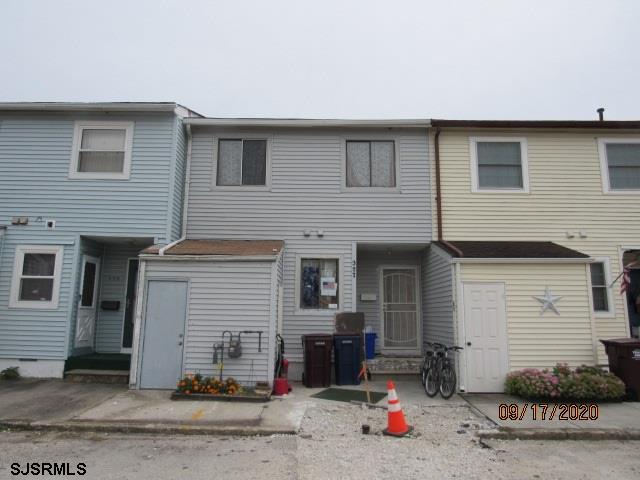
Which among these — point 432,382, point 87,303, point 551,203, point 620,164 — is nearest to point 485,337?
point 432,382

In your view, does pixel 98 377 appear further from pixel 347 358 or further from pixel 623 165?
pixel 623 165

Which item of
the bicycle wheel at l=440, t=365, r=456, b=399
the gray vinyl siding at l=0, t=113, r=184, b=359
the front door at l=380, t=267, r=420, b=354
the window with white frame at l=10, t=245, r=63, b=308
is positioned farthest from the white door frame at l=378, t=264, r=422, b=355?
the window with white frame at l=10, t=245, r=63, b=308

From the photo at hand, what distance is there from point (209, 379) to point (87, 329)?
3.94 meters

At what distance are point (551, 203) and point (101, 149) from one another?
1094cm

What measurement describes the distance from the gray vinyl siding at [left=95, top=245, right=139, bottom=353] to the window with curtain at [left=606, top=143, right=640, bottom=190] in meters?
12.1

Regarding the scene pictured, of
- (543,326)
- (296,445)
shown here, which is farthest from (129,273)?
(543,326)

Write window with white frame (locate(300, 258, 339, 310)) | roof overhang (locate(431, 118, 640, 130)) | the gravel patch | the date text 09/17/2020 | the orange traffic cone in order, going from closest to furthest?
the gravel patch → the orange traffic cone → the date text 09/17/2020 → window with white frame (locate(300, 258, 339, 310)) → roof overhang (locate(431, 118, 640, 130))

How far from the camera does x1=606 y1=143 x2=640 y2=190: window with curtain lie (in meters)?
10.6

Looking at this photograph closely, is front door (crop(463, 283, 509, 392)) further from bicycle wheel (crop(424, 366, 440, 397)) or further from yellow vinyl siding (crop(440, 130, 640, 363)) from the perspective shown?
yellow vinyl siding (crop(440, 130, 640, 363))

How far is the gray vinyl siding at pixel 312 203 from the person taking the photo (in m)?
10.4

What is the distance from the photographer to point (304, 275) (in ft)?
33.8

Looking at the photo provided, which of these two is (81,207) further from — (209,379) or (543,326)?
(543,326)

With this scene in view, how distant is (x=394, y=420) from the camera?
19.5ft

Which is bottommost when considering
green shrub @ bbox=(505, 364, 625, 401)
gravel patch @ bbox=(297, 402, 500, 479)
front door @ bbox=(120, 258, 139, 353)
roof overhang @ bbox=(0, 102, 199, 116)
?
gravel patch @ bbox=(297, 402, 500, 479)
